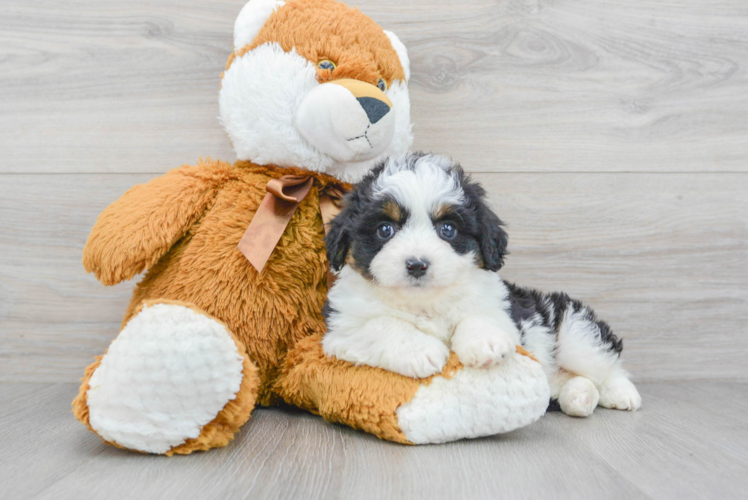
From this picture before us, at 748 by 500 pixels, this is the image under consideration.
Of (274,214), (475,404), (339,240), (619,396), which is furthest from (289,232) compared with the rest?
(619,396)

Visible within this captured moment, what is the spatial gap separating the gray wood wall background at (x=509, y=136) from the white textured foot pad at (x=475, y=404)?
72 cm

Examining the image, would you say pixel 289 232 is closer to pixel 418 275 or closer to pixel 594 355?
pixel 418 275

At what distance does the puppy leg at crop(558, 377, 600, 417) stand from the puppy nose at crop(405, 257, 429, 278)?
1.94 ft

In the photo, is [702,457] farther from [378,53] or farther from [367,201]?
[378,53]

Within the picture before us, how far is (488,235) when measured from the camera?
1204 mm

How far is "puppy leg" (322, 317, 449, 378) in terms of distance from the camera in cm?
114

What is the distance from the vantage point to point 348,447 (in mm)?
1145

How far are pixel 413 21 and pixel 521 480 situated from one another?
138 cm

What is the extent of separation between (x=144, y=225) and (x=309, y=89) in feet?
1.62

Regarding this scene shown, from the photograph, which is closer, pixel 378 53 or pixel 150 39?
pixel 378 53

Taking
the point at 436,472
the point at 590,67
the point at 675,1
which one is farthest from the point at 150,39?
the point at 675,1

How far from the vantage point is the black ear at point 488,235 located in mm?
1207

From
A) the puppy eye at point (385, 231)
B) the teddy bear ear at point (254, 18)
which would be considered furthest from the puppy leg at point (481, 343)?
the teddy bear ear at point (254, 18)

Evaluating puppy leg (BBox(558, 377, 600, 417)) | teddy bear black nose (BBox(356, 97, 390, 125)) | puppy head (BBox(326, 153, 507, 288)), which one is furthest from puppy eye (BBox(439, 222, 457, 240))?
puppy leg (BBox(558, 377, 600, 417))
